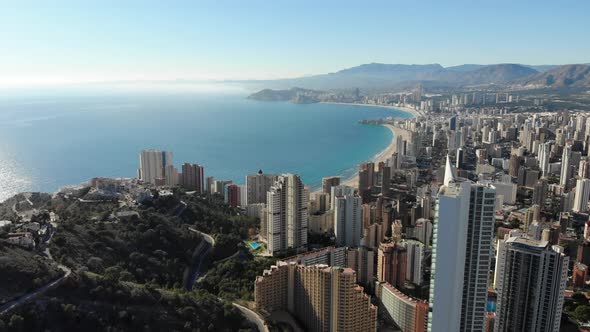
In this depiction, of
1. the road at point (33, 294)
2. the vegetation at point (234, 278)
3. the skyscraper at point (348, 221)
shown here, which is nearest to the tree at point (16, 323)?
the road at point (33, 294)

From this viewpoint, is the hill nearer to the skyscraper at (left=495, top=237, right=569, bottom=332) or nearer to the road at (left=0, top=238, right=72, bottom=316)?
the road at (left=0, top=238, right=72, bottom=316)

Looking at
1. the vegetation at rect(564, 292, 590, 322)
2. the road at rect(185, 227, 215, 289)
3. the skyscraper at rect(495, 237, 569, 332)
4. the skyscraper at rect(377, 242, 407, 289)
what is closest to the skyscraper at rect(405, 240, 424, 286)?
the skyscraper at rect(377, 242, 407, 289)

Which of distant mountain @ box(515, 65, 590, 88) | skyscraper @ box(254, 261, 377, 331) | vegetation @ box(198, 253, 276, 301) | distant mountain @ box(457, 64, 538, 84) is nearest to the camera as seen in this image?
skyscraper @ box(254, 261, 377, 331)

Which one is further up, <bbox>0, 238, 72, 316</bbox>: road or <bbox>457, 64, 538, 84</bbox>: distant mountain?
<bbox>457, 64, 538, 84</bbox>: distant mountain

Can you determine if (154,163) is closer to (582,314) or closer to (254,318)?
(254,318)

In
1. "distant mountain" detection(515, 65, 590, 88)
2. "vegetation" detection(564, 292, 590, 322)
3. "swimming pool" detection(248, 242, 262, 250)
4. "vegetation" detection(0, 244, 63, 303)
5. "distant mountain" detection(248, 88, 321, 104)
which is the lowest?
"vegetation" detection(564, 292, 590, 322)

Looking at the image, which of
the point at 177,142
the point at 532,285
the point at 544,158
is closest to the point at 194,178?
the point at 532,285

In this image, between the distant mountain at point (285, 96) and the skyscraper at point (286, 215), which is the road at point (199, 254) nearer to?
the skyscraper at point (286, 215)
